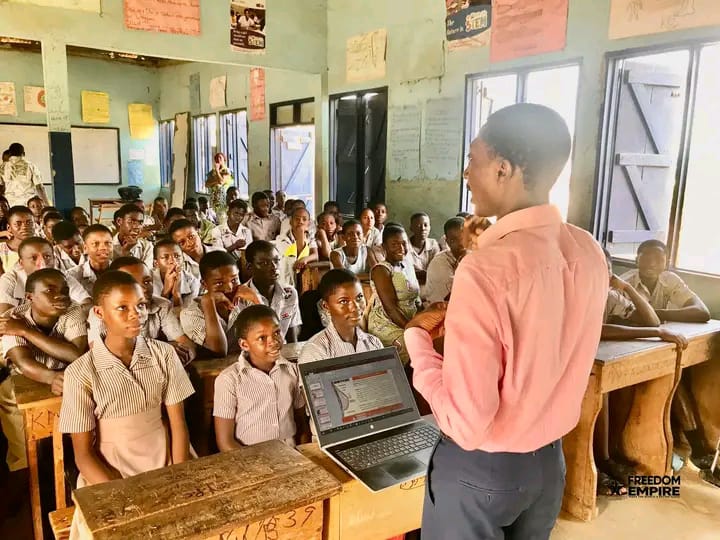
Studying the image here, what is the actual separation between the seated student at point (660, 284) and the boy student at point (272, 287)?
1.99m

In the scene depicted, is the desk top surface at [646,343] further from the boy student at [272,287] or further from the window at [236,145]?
the window at [236,145]

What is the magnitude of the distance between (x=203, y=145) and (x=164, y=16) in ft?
18.3

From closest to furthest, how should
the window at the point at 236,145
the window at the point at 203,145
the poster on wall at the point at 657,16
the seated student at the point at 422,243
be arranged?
the poster on wall at the point at 657,16 < the seated student at the point at 422,243 < the window at the point at 236,145 < the window at the point at 203,145

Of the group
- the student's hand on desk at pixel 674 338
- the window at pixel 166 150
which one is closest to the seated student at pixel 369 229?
the student's hand on desk at pixel 674 338

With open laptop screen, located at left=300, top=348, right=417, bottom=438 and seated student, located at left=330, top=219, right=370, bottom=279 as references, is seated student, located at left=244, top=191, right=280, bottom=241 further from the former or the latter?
open laptop screen, located at left=300, top=348, right=417, bottom=438

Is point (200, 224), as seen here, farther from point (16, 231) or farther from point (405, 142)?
point (405, 142)

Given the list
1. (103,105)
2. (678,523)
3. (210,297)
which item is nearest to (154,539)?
(210,297)

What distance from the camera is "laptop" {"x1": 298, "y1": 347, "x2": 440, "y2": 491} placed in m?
1.56

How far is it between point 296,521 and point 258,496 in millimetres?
124

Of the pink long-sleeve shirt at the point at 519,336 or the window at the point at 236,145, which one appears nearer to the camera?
the pink long-sleeve shirt at the point at 519,336

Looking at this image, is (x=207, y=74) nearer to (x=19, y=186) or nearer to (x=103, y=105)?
(x=103, y=105)

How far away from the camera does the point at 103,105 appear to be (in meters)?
12.3

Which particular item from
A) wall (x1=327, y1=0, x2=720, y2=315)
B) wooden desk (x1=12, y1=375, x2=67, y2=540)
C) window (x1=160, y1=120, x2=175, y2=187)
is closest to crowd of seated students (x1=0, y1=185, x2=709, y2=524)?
wooden desk (x1=12, y1=375, x2=67, y2=540)

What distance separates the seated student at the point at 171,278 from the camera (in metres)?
3.35
